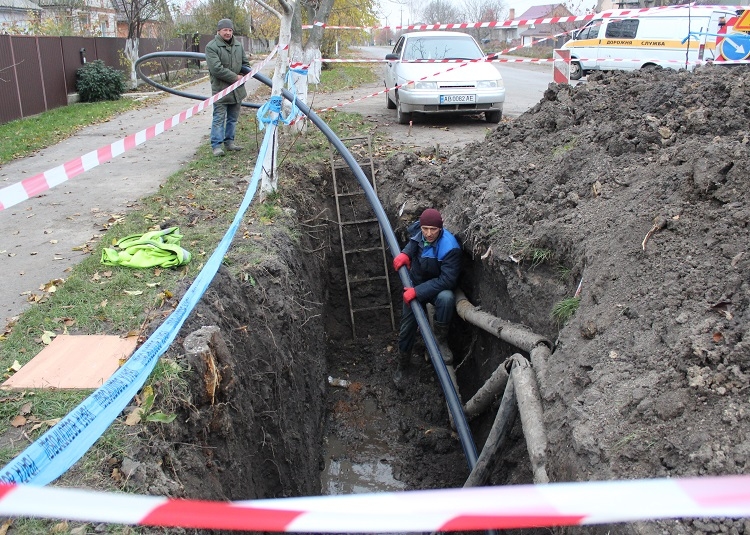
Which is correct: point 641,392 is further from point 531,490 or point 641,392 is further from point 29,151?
point 29,151

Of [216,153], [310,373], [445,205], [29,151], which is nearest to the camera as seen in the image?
[310,373]

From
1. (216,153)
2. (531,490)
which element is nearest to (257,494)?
(531,490)

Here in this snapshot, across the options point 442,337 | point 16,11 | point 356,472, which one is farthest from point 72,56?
point 356,472

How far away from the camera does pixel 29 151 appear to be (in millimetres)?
10711

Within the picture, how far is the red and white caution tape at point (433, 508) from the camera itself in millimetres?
1532

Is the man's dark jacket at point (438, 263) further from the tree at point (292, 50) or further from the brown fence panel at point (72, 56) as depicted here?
the brown fence panel at point (72, 56)

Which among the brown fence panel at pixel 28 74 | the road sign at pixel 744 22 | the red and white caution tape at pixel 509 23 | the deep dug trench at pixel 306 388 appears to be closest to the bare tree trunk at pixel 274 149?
the deep dug trench at pixel 306 388

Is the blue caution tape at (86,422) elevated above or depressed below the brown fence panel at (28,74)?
below

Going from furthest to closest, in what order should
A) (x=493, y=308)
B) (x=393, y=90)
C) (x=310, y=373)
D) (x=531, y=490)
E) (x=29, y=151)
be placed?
(x=393, y=90), (x=29, y=151), (x=310, y=373), (x=493, y=308), (x=531, y=490)

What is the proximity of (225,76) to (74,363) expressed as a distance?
5.70m

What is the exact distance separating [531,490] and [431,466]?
4.46 metres

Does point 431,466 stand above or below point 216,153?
below

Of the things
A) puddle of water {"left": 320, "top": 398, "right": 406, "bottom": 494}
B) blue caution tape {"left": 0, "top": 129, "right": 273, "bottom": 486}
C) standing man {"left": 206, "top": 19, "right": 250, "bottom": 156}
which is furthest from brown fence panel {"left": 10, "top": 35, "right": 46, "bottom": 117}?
blue caution tape {"left": 0, "top": 129, "right": 273, "bottom": 486}

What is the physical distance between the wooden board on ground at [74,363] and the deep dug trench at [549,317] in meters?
0.60
